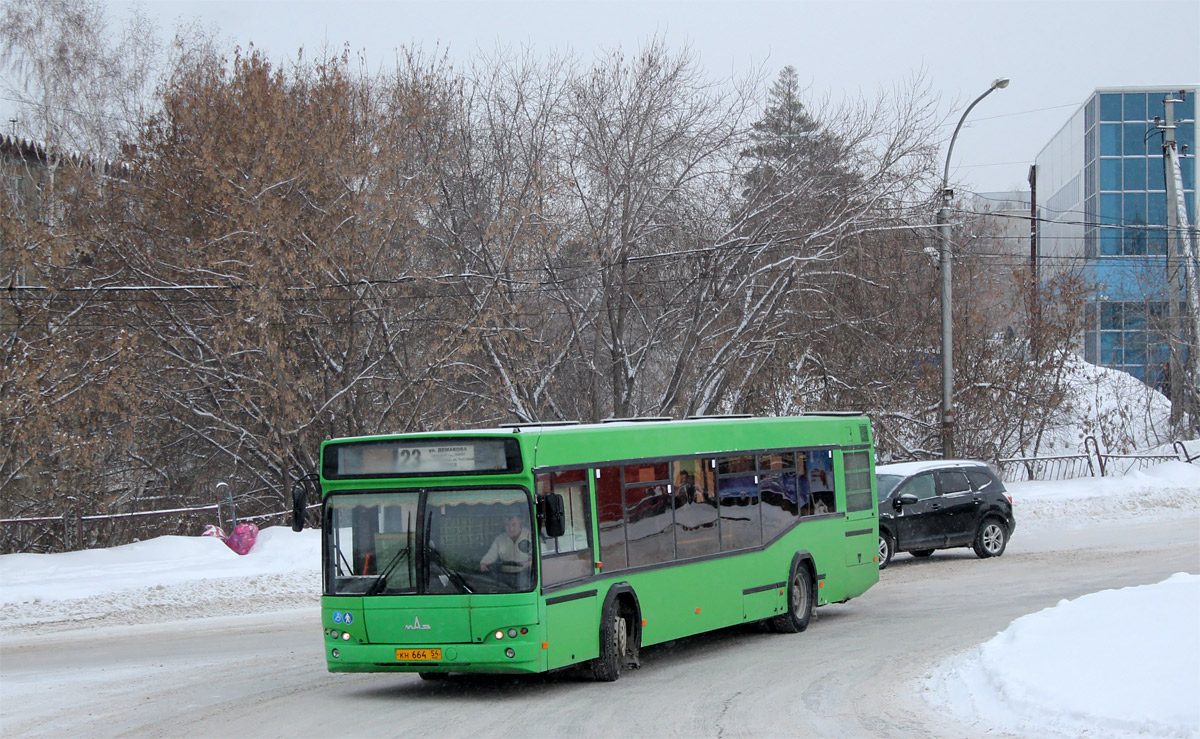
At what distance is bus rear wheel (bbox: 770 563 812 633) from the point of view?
14531 mm

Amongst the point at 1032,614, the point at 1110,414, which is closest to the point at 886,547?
the point at 1032,614

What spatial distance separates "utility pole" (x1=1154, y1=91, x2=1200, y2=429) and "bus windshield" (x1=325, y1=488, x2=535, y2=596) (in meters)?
31.4

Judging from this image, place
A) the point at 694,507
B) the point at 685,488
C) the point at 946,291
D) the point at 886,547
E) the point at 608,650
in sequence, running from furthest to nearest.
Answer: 1. the point at 946,291
2. the point at 886,547
3. the point at 694,507
4. the point at 685,488
5. the point at 608,650

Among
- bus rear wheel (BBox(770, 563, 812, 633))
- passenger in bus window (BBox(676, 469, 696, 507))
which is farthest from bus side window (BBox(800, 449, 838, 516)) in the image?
passenger in bus window (BBox(676, 469, 696, 507))

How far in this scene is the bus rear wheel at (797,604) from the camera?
14.5 metres

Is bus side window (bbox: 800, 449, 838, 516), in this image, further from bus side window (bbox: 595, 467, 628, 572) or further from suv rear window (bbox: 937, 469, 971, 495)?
suv rear window (bbox: 937, 469, 971, 495)

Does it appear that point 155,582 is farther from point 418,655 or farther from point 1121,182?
point 1121,182

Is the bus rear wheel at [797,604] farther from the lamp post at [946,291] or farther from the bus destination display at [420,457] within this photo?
the lamp post at [946,291]

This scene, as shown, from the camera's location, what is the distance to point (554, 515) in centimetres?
1017

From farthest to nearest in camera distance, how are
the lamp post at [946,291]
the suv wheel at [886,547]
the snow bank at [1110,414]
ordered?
the snow bank at [1110,414], the lamp post at [946,291], the suv wheel at [886,547]

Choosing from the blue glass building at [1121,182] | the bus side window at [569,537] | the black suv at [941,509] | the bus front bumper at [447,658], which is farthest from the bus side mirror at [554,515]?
the blue glass building at [1121,182]

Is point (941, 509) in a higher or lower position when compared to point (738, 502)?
lower

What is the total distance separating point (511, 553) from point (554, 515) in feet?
1.84

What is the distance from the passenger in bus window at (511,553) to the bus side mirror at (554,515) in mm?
269
